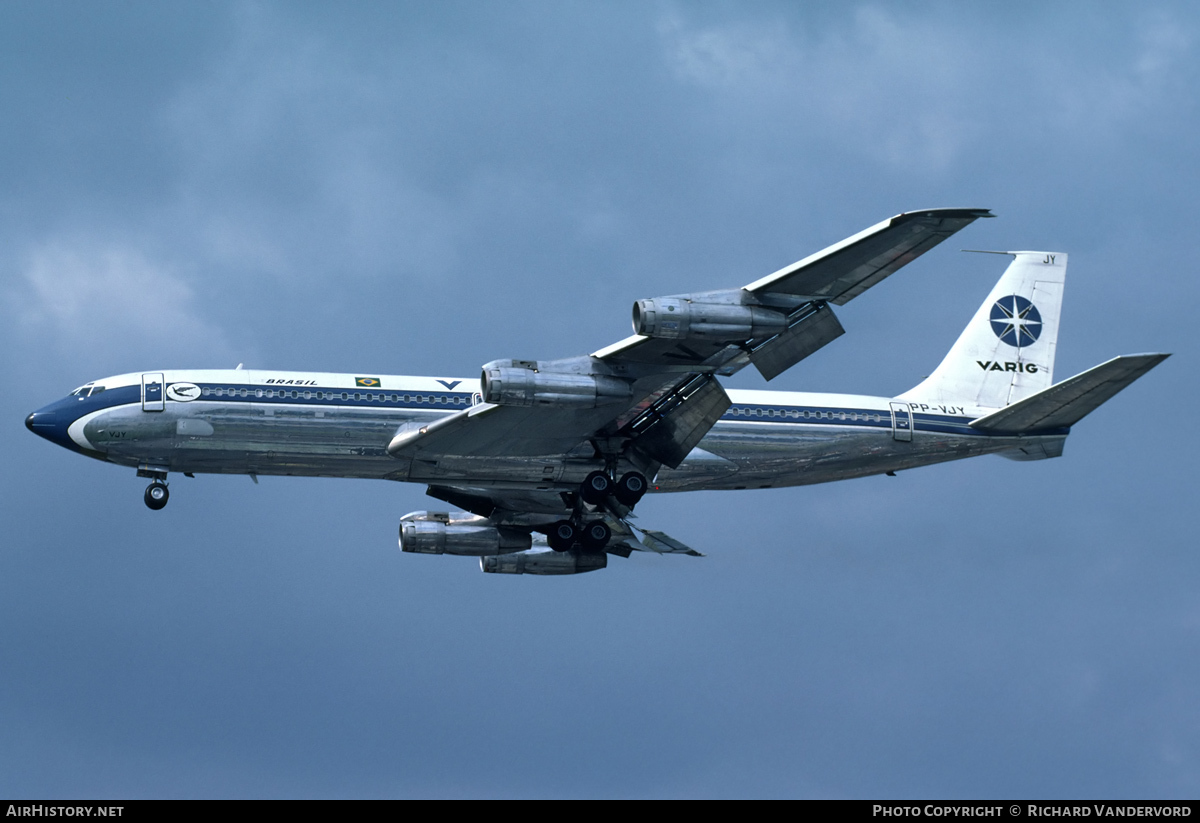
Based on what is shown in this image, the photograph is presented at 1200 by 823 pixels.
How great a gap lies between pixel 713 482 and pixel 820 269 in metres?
13.2

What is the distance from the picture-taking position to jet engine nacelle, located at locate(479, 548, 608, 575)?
54.4 m

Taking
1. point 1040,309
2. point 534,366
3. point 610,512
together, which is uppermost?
point 1040,309

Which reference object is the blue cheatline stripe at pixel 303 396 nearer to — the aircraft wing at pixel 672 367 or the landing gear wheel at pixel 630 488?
the aircraft wing at pixel 672 367

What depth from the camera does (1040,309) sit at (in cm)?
5522

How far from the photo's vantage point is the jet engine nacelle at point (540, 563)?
54406 mm

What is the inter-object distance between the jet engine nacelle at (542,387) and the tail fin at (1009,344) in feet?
49.0

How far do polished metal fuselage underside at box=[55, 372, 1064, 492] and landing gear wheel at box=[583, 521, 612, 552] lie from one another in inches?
75.1

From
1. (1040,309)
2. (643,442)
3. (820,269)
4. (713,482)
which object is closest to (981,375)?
(1040,309)

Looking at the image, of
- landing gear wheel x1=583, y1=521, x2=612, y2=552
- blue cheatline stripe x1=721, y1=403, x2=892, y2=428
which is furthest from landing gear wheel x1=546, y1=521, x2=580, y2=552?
blue cheatline stripe x1=721, y1=403, x2=892, y2=428

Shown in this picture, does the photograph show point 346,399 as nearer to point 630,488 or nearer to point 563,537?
point 563,537

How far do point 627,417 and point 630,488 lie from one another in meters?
2.35

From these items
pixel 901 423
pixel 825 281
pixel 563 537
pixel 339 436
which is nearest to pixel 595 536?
pixel 563 537

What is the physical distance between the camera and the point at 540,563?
54500 mm
